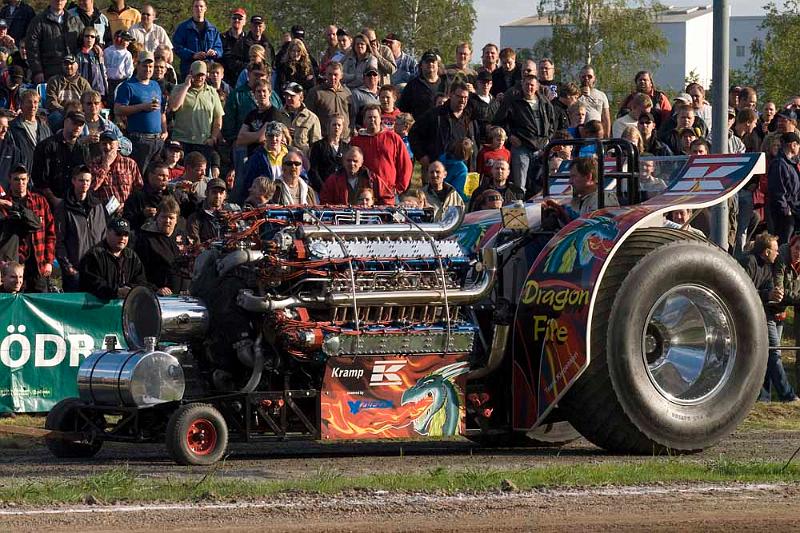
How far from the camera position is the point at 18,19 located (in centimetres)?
2006

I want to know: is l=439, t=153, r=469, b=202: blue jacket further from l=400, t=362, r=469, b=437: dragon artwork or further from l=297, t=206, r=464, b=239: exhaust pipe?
l=400, t=362, r=469, b=437: dragon artwork

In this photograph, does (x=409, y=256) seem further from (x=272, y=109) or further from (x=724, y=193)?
(x=272, y=109)

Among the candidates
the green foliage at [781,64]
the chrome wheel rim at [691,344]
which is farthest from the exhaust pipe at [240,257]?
the green foliage at [781,64]

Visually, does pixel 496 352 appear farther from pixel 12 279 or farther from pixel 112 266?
pixel 12 279

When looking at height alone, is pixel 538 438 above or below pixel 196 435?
below

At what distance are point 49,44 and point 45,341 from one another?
21.2ft

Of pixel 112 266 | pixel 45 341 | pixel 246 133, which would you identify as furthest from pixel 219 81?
pixel 45 341

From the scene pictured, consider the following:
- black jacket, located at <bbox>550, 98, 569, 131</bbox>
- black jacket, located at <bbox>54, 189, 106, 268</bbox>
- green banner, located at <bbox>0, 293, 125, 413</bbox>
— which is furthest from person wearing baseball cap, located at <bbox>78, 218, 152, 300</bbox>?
black jacket, located at <bbox>550, 98, 569, 131</bbox>

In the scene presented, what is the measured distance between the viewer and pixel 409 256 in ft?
31.1

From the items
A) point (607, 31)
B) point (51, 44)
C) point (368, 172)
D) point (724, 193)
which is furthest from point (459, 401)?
point (607, 31)

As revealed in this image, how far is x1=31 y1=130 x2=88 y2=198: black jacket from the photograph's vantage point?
15.2 meters

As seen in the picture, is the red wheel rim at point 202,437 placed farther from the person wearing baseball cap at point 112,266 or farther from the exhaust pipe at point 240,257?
the person wearing baseball cap at point 112,266

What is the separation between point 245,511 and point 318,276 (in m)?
2.17

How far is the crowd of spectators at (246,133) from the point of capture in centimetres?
1405
